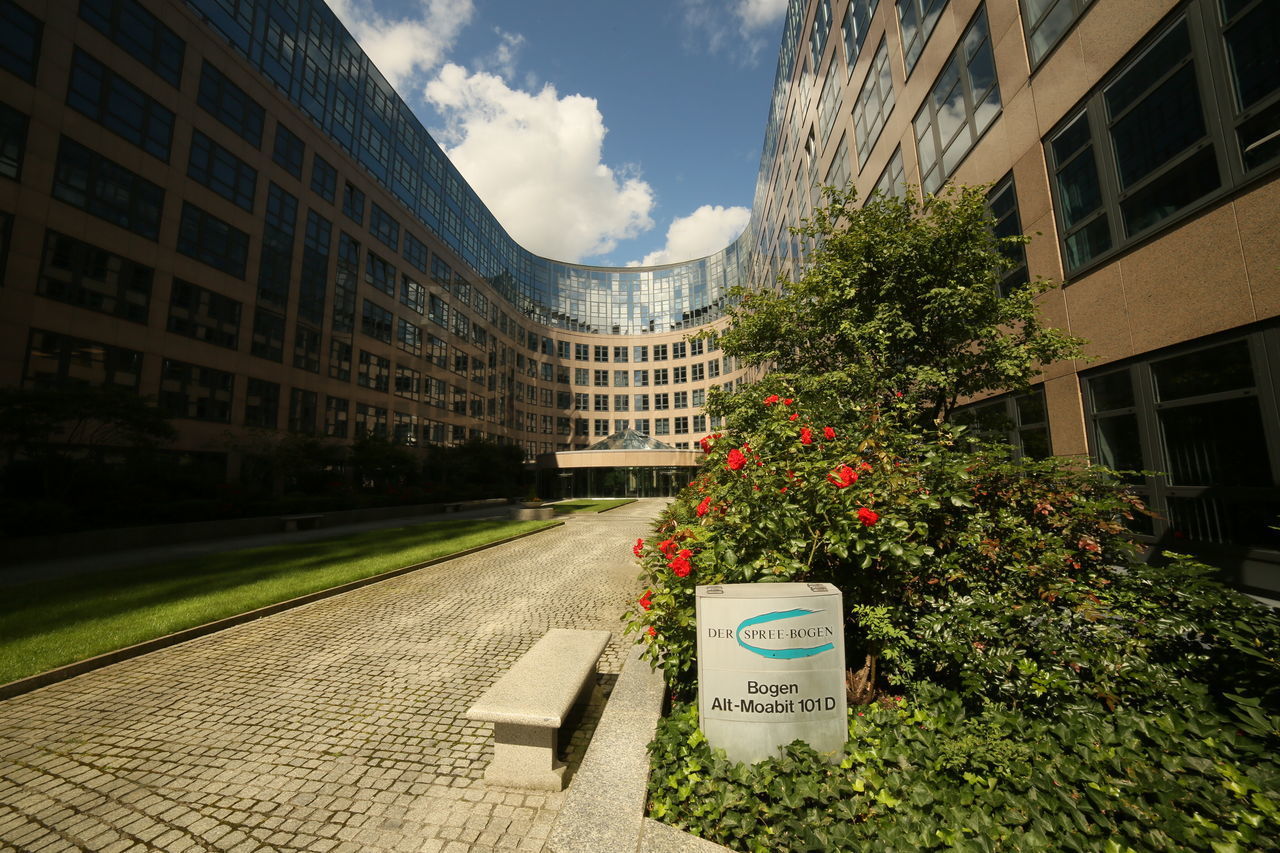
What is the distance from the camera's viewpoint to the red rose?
3.90 metres

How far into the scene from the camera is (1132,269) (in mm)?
8914

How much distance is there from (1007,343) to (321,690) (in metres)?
10.7

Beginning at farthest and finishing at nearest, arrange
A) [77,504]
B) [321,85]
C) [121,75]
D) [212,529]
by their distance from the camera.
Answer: [321,85] < [121,75] < [212,529] < [77,504]

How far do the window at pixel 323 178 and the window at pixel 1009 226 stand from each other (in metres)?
37.9

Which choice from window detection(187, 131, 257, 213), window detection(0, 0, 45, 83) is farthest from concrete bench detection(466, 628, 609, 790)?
window detection(187, 131, 257, 213)

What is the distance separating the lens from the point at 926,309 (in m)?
8.09

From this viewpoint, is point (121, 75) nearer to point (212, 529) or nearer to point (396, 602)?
point (212, 529)

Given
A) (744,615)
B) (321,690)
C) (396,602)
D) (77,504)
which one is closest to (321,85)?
(77,504)

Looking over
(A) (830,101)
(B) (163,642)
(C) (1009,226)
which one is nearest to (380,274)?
(A) (830,101)

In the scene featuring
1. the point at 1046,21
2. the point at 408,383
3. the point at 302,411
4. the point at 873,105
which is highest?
the point at 873,105

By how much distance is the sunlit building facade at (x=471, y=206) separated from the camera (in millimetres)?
7594

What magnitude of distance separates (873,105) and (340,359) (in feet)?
113

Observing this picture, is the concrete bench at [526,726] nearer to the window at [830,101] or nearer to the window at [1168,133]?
the window at [1168,133]

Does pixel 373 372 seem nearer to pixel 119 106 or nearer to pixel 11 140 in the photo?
pixel 119 106
